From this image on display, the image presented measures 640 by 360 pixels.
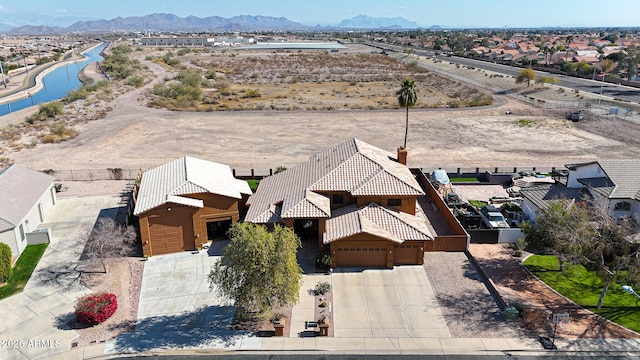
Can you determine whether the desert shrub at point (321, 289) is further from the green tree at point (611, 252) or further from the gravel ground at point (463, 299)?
the green tree at point (611, 252)

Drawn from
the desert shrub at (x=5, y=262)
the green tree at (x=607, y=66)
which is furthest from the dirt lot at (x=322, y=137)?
the green tree at (x=607, y=66)

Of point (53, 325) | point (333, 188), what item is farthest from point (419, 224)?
point (53, 325)

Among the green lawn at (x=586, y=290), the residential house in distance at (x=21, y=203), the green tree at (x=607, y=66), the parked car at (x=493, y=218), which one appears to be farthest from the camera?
the green tree at (x=607, y=66)

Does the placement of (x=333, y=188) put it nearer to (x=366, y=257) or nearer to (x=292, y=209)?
(x=292, y=209)

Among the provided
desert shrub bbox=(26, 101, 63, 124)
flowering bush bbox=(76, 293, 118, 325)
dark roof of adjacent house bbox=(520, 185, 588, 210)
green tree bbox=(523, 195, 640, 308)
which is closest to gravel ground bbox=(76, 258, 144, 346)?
flowering bush bbox=(76, 293, 118, 325)

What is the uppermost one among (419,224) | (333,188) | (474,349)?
(333,188)

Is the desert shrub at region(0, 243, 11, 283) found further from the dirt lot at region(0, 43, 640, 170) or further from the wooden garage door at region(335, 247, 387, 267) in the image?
the dirt lot at region(0, 43, 640, 170)
